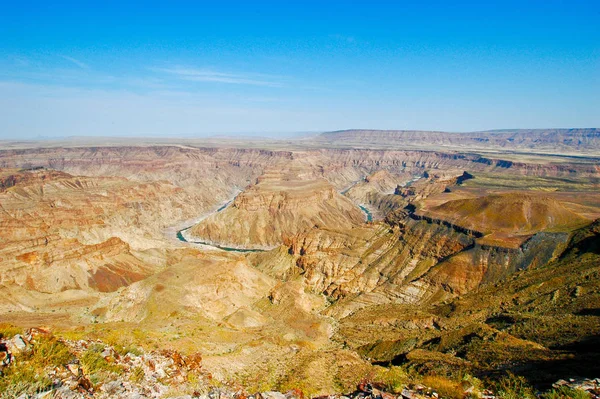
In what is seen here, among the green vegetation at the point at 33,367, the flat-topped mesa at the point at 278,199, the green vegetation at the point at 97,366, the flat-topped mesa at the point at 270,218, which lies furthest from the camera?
the flat-topped mesa at the point at 278,199

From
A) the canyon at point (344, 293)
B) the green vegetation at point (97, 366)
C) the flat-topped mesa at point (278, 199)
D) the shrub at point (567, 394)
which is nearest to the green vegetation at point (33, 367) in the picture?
the green vegetation at point (97, 366)

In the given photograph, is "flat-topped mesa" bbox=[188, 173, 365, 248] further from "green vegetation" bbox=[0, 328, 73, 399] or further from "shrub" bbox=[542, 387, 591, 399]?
"shrub" bbox=[542, 387, 591, 399]

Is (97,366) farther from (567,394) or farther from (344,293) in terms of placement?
(344,293)

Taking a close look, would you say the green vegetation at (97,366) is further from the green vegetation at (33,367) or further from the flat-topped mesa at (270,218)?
the flat-topped mesa at (270,218)

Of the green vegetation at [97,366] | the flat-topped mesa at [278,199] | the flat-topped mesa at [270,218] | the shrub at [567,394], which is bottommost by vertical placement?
the flat-topped mesa at [270,218]

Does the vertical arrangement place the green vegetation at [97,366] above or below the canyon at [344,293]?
above

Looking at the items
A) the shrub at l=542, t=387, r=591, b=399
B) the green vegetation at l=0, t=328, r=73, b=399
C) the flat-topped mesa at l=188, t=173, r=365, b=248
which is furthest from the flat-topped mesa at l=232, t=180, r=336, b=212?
the shrub at l=542, t=387, r=591, b=399

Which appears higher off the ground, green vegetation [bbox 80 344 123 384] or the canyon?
green vegetation [bbox 80 344 123 384]

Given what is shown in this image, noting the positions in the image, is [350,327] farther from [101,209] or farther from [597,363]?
[101,209]
